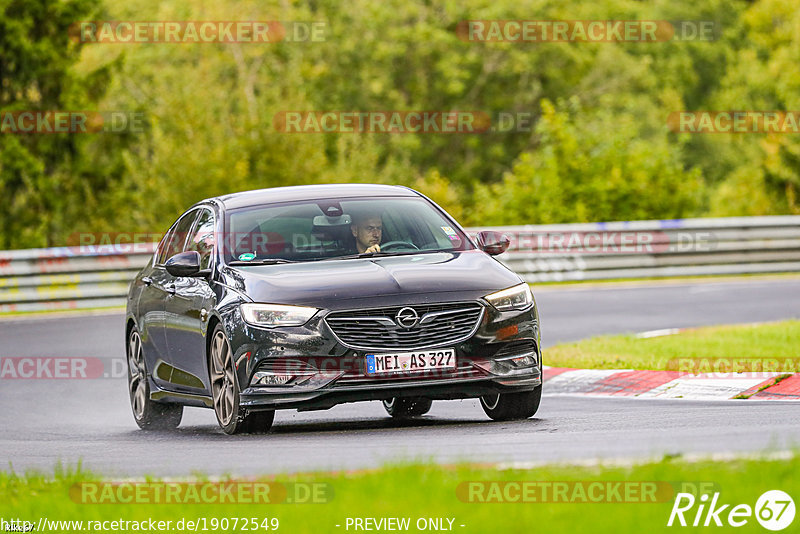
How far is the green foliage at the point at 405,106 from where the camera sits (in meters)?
39.5

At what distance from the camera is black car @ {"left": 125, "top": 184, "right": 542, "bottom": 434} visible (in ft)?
32.3

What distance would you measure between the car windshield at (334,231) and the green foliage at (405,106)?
25820 millimetres

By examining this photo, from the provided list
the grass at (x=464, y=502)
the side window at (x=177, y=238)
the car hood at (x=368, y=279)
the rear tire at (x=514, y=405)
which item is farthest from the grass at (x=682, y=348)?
the grass at (x=464, y=502)

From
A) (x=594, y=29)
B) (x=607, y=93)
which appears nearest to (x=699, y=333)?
(x=594, y=29)

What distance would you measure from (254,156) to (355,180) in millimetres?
3386

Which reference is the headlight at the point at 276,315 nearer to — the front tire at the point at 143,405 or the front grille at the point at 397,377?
the front grille at the point at 397,377

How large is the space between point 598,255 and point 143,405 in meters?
16.3

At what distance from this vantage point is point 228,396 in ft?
33.9

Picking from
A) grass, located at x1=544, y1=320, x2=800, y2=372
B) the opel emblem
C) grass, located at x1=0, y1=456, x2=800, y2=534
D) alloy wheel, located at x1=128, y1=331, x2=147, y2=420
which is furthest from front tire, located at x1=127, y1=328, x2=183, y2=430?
grass, located at x1=0, y1=456, x2=800, y2=534

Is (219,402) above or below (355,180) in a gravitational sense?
above

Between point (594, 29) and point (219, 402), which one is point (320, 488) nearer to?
point (219, 402)

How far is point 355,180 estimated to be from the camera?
150 ft

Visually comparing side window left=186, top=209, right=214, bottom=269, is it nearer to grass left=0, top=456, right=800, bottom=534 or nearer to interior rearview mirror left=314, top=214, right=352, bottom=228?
interior rearview mirror left=314, top=214, right=352, bottom=228

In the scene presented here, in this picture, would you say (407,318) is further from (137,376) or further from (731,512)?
(731,512)
